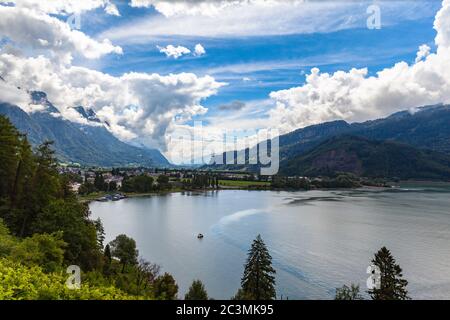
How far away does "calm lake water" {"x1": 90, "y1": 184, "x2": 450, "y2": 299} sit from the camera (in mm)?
42031

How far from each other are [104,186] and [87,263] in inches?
4791

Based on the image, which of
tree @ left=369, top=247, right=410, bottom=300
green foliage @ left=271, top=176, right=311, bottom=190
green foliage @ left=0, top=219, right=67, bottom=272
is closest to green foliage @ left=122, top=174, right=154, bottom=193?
green foliage @ left=271, top=176, right=311, bottom=190

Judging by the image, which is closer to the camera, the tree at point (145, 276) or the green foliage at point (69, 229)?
the green foliage at point (69, 229)

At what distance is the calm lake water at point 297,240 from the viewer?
42.0 metres

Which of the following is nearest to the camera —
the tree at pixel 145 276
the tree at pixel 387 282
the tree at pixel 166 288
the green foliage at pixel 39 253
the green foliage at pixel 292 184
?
the green foliage at pixel 39 253

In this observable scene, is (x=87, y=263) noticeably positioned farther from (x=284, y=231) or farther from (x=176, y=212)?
(x=176, y=212)

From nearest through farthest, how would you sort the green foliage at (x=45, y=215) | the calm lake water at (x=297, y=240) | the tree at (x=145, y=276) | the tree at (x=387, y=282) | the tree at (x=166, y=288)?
the green foliage at (x=45, y=215)
the tree at (x=387, y=282)
the tree at (x=145, y=276)
the tree at (x=166, y=288)
the calm lake water at (x=297, y=240)

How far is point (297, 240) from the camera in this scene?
203 feet

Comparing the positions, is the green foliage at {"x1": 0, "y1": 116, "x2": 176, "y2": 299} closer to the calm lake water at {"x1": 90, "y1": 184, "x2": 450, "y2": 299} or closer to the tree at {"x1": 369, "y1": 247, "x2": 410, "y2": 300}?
the calm lake water at {"x1": 90, "y1": 184, "x2": 450, "y2": 299}

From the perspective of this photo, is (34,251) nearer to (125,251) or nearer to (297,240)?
(125,251)

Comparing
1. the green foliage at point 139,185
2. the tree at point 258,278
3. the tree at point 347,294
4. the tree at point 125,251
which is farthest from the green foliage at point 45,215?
the green foliage at point 139,185

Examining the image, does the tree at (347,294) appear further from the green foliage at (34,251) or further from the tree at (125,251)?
the tree at (125,251)
